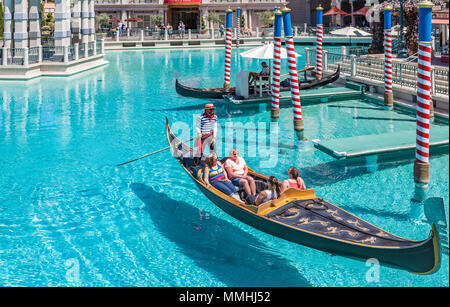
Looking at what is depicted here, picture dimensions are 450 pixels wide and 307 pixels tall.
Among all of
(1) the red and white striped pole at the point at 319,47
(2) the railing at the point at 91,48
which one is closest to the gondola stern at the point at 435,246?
(1) the red and white striped pole at the point at 319,47

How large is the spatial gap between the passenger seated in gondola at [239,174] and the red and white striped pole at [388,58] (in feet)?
33.5

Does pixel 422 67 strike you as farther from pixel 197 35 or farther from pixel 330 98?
pixel 197 35

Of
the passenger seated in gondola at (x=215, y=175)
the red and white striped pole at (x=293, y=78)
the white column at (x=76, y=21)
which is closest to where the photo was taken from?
the passenger seated in gondola at (x=215, y=175)

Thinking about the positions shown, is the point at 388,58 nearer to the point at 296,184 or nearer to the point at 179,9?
the point at 296,184

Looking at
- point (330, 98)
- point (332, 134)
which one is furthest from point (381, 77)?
point (332, 134)

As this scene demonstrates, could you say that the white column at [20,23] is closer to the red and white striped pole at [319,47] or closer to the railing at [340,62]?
the red and white striped pole at [319,47]

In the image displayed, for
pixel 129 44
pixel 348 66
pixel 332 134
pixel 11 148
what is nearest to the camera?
pixel 11 148

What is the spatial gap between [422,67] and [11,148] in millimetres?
10816

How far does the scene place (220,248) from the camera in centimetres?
854

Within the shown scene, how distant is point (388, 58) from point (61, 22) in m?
18.4

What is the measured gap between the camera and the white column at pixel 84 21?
33.2 meters

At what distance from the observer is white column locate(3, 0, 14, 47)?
28062 millimetres
